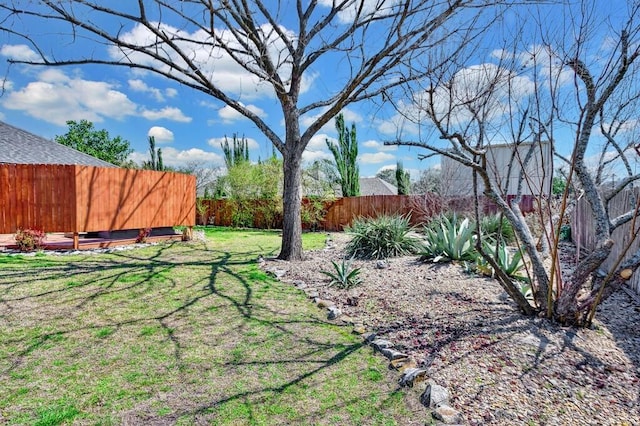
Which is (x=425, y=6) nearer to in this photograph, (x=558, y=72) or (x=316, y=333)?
(x=558, y=72)

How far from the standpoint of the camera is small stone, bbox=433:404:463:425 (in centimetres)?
198

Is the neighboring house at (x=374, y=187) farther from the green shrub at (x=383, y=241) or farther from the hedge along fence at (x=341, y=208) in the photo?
the green shrub at (x=383, y=241)

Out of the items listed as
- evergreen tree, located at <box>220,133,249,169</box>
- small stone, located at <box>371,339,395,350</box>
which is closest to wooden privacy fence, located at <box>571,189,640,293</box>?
small stone, located at <box>371,339,395,350</box>

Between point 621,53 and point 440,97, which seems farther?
point 440,97

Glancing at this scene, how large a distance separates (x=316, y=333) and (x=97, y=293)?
9.53ft

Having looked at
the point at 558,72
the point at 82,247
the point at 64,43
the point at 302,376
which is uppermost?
the point at 64,43

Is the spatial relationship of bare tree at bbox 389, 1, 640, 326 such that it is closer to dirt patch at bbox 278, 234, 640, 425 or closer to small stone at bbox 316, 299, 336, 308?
dirt patch at bbox 278, 234, 640, 425

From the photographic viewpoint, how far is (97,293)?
4410 millimetres

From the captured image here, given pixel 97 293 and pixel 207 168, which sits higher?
pixel 207 168

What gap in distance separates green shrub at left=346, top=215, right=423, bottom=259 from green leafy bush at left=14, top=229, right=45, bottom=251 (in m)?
6.45

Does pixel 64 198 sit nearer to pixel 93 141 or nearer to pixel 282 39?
pixel 282 39

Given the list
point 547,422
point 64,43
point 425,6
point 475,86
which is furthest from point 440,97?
point 64,43

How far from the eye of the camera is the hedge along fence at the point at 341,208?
1186cm

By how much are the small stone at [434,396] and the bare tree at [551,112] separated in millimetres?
1389
